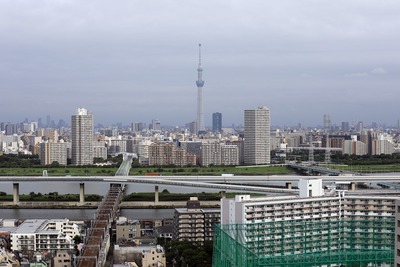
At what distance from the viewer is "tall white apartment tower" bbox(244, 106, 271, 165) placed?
2459 centimetres

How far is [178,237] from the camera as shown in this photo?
8383 mm

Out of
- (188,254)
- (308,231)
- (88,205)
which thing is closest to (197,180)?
(88,205)

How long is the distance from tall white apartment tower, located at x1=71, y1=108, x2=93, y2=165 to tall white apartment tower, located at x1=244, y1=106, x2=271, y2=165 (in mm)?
5308

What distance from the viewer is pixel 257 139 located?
2477 centimetres

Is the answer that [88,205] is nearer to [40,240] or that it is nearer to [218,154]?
→ [40,240]

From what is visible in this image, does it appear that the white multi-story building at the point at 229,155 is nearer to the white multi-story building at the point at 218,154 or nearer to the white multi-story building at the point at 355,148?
the white multi-story building at the point at 218,154

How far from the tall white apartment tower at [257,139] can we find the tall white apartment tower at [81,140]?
5308 millimetres

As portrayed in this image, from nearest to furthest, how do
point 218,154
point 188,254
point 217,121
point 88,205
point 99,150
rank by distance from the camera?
point 188,254
point 88,205
point 218,154
point 99,150
point 217,121

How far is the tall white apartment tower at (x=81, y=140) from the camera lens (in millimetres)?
24078

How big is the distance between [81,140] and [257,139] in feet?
19.3

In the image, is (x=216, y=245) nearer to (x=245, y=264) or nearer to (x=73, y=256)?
(x=245, y=264)

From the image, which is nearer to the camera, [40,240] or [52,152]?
[40,240]

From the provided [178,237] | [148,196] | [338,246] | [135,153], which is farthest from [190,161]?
[338,246]

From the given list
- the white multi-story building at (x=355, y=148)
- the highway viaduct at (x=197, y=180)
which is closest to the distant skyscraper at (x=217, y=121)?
the white multi-story building at (x=355, y=148)
